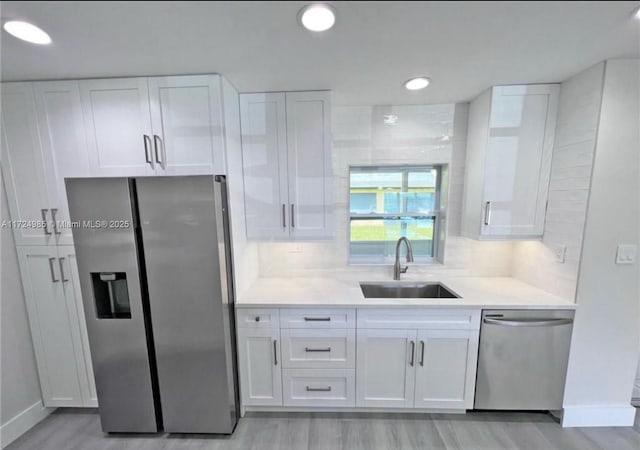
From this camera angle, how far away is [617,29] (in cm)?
117

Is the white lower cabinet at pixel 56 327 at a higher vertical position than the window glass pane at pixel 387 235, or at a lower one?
lower

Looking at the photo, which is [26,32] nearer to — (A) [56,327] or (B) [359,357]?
(A) [56,327]

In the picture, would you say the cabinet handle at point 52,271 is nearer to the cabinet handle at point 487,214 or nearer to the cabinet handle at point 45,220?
the cabinet handle at point 45,220

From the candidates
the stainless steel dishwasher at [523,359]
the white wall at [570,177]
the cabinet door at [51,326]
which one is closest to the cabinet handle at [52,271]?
the cabinet door at [51,326]

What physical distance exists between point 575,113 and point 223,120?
7.74 ft

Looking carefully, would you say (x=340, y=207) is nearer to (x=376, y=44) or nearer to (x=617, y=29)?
(x=376, y=44)

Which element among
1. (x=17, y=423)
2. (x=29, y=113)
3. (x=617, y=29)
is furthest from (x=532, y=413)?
(x=29, y=113)

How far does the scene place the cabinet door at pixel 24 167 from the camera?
1563mm

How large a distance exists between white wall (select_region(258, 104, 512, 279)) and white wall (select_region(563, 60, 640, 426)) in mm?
657

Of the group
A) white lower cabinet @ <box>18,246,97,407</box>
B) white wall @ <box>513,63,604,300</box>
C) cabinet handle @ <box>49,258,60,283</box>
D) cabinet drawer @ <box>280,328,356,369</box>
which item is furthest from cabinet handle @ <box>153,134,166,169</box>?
white wall @ <box>513,63,604,300</box>

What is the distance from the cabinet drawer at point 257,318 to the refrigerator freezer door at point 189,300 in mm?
117

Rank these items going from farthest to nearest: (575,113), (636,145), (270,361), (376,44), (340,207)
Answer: (340,207) → (270,361) → (575,113) → (636,145) → (376,44)

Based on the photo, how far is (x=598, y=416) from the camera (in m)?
1.71

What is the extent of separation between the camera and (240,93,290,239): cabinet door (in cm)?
180
